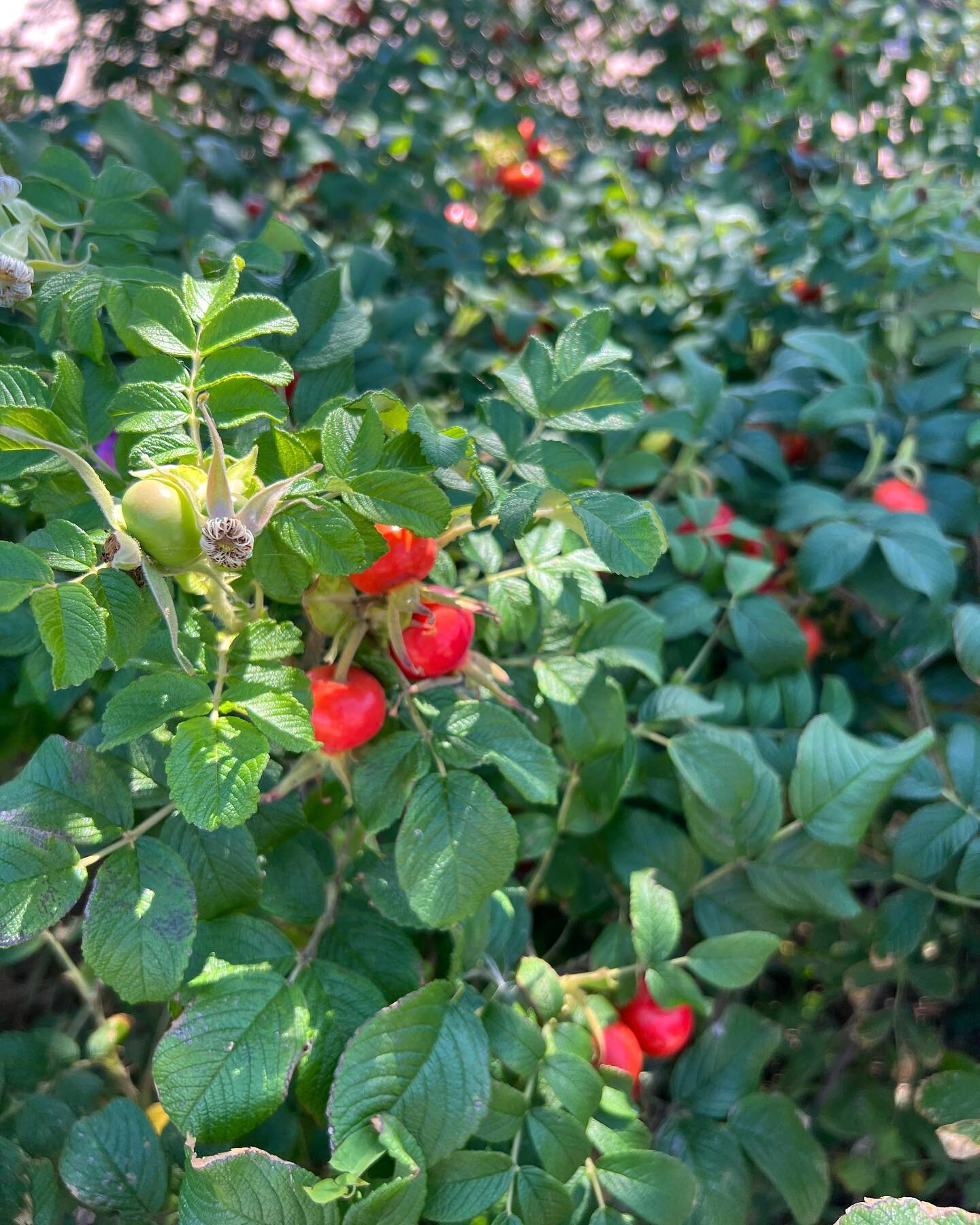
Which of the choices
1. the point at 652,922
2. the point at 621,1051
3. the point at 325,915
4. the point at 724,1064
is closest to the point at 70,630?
the point at 325,915

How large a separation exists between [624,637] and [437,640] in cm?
27

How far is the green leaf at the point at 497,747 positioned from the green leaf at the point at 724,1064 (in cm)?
47

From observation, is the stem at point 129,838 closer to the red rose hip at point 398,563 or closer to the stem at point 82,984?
the red rose hip at point 398,563

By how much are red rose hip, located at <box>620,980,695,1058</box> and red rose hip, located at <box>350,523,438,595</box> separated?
1.96 feet

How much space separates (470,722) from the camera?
84 cm

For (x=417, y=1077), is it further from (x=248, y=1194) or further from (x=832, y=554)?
(x=832, y=554)

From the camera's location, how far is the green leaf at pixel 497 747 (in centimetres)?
82

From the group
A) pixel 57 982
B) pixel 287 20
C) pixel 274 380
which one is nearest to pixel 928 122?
pixel 287 20

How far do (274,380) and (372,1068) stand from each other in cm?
56

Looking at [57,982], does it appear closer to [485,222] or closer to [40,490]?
[40,490]

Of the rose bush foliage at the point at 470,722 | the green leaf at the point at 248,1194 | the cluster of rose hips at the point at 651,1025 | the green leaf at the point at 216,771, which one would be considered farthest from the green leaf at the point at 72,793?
the cluster of rose hips at the point at 651,1025

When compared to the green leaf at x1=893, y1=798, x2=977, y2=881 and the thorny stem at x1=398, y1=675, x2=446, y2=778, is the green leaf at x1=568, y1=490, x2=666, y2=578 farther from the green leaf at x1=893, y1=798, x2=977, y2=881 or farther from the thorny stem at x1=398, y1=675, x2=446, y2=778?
the green leaf at x1=893, y1=798, x2=977, y2=881

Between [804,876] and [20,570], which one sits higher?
[20,570]

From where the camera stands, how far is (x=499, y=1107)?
820 millimetres
